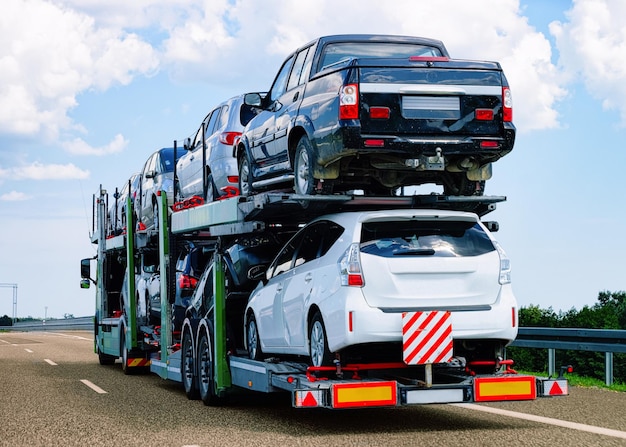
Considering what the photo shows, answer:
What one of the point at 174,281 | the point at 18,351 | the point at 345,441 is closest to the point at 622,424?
the point at 345,441

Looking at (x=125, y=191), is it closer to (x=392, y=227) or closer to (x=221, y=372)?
(x=221, y=372)

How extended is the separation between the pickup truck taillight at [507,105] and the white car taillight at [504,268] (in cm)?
135

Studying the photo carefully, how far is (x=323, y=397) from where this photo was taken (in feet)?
29.6

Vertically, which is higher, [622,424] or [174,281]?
[174,281]

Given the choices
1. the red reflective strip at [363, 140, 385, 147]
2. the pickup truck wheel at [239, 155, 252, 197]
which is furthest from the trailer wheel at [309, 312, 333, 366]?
the pickup truck wheel at [239, 155, 252, 197]

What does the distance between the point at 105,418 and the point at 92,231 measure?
40.5 feet

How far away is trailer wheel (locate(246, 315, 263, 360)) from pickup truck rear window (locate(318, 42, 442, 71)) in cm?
280

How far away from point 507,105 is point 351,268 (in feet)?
7.67

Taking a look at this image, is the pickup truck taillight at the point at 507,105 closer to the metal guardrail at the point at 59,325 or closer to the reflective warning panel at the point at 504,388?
the reflective warning panel at the point at 504,388

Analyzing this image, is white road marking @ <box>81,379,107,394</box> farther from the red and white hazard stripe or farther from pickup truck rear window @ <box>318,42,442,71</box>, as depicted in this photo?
the red and white hazard stripe

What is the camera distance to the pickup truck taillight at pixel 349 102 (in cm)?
989

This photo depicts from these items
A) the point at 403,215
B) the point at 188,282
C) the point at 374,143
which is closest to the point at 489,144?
the point at 374,143

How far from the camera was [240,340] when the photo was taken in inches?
490

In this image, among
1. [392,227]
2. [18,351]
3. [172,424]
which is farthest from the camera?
[18,351]
